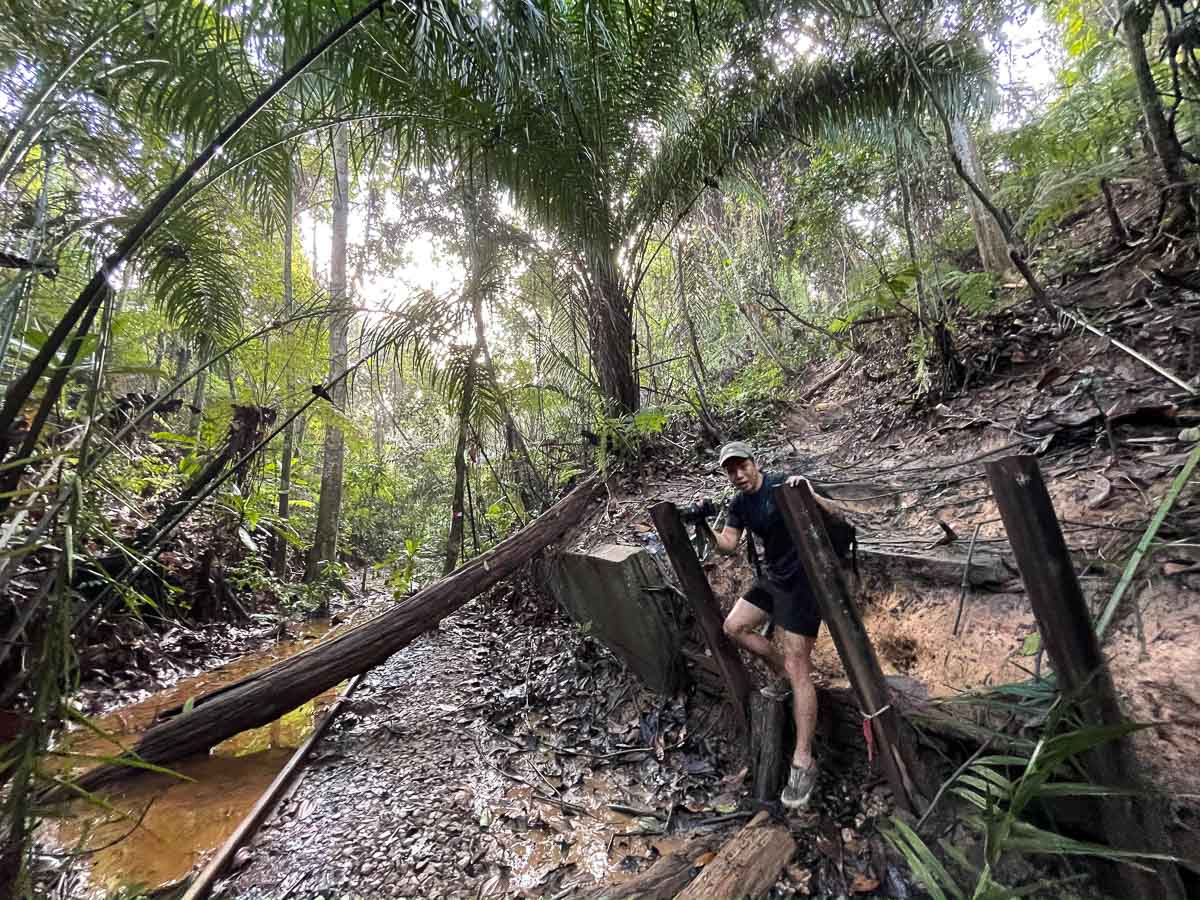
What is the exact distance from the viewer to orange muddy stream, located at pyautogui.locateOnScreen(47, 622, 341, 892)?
97.0 inches

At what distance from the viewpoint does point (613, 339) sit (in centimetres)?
576

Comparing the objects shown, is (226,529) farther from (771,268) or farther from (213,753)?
(771,268)

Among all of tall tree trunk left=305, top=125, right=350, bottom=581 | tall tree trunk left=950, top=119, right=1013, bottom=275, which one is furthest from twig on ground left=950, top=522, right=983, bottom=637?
tall tree trunk left=305, top=125, right=350, bottom=581

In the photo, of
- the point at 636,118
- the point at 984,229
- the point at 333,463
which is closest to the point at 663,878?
the point at 636,118

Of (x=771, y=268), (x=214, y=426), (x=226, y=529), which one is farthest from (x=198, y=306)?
(x=771, y=268)

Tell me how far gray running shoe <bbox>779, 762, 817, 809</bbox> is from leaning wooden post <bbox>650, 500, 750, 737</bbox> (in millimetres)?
462

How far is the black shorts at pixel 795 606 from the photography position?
8.23 ft

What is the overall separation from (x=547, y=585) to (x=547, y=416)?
2.72 m

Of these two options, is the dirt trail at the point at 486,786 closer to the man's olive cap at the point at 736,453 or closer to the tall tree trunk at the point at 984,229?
the man's olive cap at the point at 736,453

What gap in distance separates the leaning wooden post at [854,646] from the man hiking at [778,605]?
0.95 feet

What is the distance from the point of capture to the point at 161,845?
2607mm

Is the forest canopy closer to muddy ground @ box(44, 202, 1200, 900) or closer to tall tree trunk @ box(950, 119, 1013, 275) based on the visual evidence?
tall tree trunk @ box(950, 119, 1013, 275)

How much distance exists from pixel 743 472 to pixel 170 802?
149 inches

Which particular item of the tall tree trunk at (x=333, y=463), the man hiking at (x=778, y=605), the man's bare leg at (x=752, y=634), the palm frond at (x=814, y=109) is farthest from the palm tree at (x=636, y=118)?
the tall tree trunk at (x=333, y=463)
